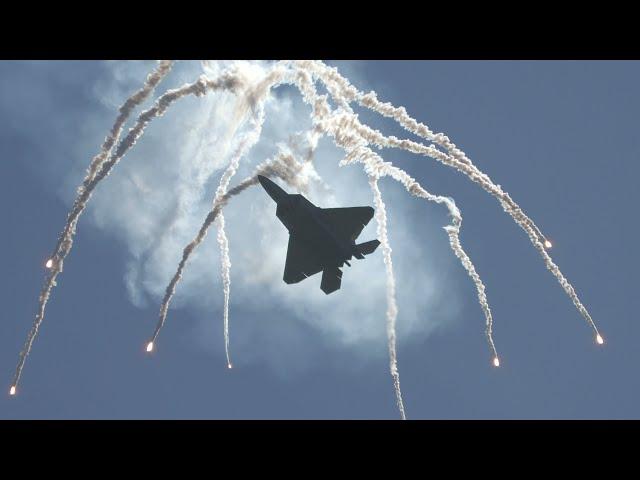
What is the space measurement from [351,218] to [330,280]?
19.3ft

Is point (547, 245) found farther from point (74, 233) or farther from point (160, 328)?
point (74, 233)

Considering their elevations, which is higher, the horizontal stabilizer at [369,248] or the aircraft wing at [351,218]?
the aircraft wing at [351,218]

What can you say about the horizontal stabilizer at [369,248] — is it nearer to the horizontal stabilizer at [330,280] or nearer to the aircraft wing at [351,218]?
the aircraft wing at [351,218]

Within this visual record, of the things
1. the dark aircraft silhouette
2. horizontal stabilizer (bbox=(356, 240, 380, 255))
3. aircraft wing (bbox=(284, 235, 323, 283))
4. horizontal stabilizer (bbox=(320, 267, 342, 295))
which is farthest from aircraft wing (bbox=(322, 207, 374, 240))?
aircraft wing (bbox=(284, 235, 323, 283))

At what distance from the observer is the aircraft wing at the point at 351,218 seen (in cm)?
4375

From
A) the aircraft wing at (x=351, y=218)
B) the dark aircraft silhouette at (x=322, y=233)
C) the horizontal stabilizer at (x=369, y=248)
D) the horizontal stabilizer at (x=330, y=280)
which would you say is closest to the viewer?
the horizontal stabilizer at (x=369, y=248)

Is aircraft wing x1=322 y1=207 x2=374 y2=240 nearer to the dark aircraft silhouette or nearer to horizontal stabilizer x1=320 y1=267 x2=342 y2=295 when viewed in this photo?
the dark aircraft silhouette

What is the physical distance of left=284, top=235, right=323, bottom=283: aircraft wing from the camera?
45.0m

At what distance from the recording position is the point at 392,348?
42.5 metres

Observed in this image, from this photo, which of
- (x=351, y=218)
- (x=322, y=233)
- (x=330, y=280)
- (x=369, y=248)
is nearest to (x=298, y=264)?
(x=330, y=280)

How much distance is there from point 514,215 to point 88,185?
31.8m

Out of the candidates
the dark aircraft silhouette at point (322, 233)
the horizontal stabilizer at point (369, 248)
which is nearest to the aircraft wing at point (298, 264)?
the dark aircraft silhouette at point (322, 233)

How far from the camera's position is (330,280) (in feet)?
148
